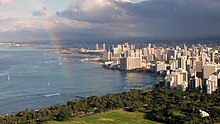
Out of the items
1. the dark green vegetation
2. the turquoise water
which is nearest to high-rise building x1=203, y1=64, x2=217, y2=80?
the turquoise water

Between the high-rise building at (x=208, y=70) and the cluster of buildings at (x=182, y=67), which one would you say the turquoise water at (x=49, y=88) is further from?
the high-rise building at (x=208, y=70)

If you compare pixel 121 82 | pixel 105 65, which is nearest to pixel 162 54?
pixel 105 65

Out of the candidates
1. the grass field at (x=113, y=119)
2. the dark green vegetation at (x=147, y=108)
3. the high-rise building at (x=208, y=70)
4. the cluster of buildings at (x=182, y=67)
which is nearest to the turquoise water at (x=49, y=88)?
the cluster of buildings at (x=182, y=67)

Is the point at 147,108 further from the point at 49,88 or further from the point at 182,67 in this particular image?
the point at 182,67

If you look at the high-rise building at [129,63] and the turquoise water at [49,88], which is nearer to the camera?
the turquoise water at [49,88]

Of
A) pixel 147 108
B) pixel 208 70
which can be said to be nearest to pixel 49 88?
pixel 147 108
